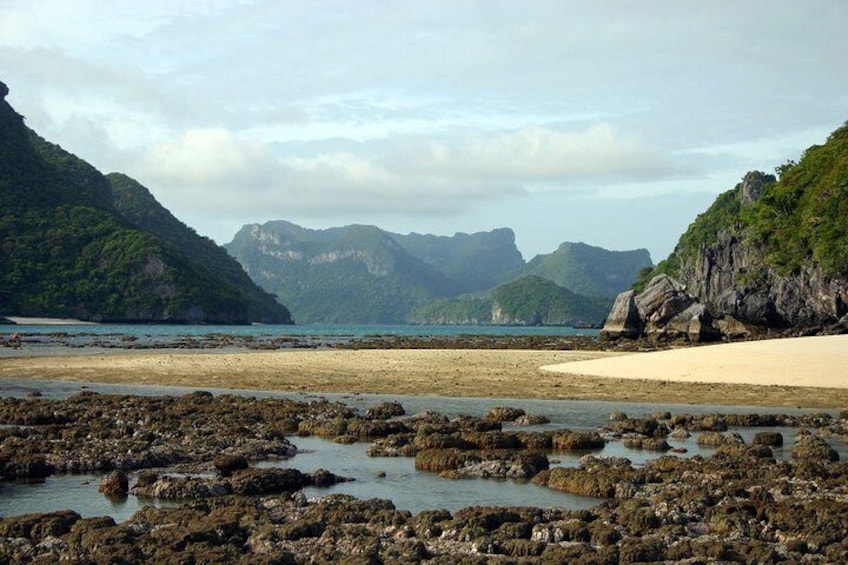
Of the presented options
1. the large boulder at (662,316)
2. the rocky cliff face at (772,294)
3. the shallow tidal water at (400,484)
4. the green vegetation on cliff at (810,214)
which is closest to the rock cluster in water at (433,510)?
the shallow tidal water at (400,484)

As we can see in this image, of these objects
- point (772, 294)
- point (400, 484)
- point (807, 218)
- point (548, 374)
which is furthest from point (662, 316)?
point (400, 484)

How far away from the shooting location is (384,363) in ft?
172

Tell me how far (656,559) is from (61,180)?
187 meters

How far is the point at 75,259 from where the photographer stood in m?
161

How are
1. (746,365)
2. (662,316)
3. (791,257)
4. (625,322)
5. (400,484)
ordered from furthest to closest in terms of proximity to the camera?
(791,257), (625,322), (662,316), (746,365), (400,484)

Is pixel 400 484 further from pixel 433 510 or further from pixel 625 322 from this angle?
pixel 625 322

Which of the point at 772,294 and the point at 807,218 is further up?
the point at 807,218

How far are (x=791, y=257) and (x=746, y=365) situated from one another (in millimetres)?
57703

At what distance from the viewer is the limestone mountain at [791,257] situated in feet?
281

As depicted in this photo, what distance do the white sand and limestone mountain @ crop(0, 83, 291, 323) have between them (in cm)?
12841

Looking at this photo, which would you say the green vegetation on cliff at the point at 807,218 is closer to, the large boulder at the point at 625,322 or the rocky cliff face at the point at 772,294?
the rocky cliff face at the point at 772,294

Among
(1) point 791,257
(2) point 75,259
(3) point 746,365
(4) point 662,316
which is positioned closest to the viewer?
(3) point 746,365

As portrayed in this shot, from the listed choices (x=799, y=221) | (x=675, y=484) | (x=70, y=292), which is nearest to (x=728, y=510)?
(x=675, y=484)

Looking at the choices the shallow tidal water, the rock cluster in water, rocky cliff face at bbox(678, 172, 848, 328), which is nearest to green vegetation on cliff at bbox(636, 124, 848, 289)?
rocky cliff face at bbox(678, 172, 848, 328)
